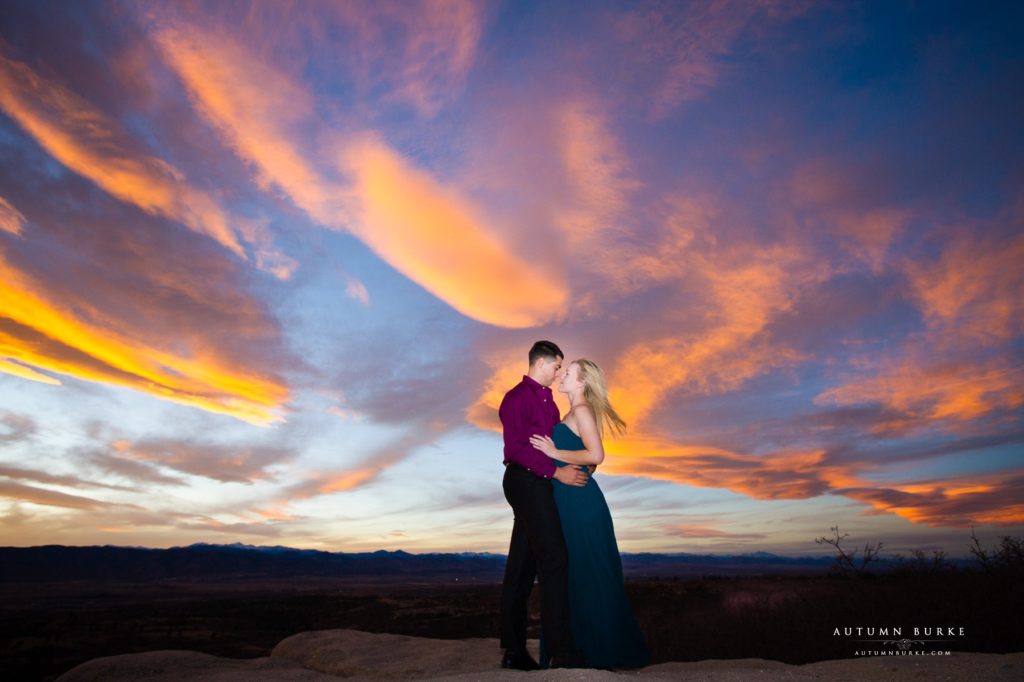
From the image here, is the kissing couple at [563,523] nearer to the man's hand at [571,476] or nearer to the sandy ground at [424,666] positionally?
the man's hand at [571,476]

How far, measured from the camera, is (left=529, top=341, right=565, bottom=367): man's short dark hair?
514 centimetres

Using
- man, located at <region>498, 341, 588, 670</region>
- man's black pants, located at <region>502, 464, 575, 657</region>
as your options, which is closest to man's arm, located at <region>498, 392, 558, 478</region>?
man, located at <region>498, 341, 588, 670</region>

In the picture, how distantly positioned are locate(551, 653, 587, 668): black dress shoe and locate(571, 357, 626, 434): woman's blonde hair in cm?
179

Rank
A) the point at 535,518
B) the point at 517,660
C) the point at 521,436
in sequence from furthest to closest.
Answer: the point at 517,660, the point at 521,436, the point at 535,518

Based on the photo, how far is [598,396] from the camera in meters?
5.24

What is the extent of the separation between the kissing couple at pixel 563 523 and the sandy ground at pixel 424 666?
0.46 metres

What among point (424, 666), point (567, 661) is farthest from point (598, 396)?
point (424, 666)

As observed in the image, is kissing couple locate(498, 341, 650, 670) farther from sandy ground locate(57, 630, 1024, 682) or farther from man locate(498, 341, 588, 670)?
sandy ground locate(57, 630, 1024, 682)

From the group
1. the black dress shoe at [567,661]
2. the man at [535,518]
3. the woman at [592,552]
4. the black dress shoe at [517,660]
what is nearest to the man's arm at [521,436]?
the man at [535,518]

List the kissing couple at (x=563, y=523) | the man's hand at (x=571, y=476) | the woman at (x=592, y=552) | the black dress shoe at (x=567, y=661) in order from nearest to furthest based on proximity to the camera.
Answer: the black dress shoe at (x=567, y=661) < the kissing couple at (x=563, y=523) < the man's hand at (x=571, y=476) < the woman at (x=592, y=552)

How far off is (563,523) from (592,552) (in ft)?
1.18

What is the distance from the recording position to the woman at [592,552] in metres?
5.13

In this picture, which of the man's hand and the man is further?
the man's hand

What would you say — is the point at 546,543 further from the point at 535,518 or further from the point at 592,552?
the point at 592,552
